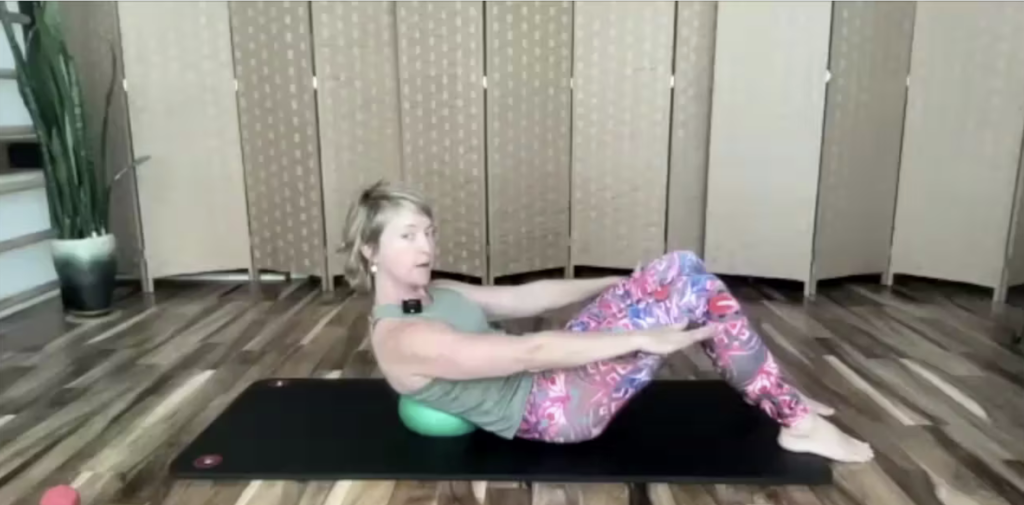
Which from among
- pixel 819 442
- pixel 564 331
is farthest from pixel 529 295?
pixel 819 442

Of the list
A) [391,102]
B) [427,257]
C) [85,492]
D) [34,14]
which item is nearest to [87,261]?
[34,14]

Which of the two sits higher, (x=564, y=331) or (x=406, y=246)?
(x=406, y=246)

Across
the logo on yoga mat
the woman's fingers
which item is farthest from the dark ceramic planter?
the woman's fingers

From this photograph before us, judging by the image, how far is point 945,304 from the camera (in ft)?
12.3

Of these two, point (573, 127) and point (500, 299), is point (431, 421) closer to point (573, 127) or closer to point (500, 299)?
point (500, 299)

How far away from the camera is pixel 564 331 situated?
73.9 inches

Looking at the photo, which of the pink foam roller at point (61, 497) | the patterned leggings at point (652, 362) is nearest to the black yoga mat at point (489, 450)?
the patterned leggings at point (652, 362)

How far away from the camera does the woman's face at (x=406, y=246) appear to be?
6.32 ft

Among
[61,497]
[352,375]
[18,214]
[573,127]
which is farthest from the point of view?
[573,127]

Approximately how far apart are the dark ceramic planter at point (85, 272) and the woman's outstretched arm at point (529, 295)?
2139 millimetres

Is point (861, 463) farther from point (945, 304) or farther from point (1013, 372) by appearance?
point (945, 304)

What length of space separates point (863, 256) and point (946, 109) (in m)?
0.78

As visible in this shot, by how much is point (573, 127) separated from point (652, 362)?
2375 mm

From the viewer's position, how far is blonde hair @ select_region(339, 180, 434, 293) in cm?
194
